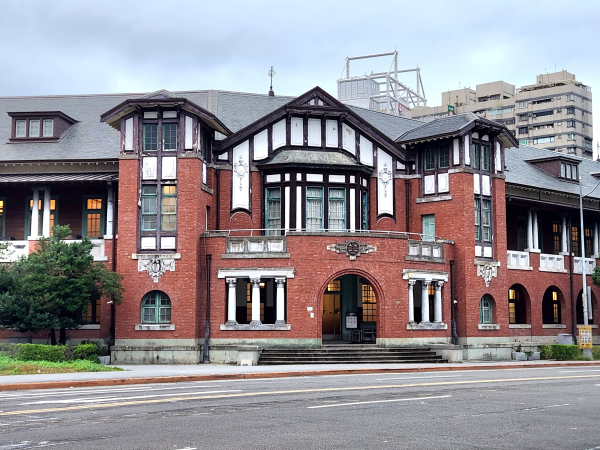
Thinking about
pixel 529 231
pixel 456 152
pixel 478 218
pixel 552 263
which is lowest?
pixel 552 263

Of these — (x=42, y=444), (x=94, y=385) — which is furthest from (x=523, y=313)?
(x=42, y=444)

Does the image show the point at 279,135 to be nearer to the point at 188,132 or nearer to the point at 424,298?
the point at 188,132

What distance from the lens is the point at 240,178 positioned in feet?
126

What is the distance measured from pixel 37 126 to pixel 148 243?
9887 millimetres

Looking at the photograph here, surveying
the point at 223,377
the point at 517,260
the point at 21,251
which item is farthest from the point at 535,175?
the point at 223,377

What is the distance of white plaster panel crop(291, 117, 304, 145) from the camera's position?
38906 mm

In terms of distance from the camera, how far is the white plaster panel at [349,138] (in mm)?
39656

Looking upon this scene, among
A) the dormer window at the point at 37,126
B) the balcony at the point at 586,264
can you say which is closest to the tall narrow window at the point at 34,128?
the dormer window at the point at 37,126

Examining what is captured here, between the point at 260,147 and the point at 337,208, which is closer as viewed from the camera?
the point at 337,208

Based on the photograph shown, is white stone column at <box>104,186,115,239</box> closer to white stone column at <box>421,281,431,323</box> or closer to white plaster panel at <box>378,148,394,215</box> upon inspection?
white plaster panel at <box>378,148,394,215</box>

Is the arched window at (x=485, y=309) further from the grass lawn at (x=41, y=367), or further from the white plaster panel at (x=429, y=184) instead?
the grass lawn at (x=41, y=367)

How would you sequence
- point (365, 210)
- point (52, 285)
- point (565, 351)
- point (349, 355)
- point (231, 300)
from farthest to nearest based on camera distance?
point (365, 210)
point (565, 351)
point (231, 300)
point (349, 355)
point (52, 285)

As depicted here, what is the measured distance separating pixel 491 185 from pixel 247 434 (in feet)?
101

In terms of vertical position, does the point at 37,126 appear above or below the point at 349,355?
above
